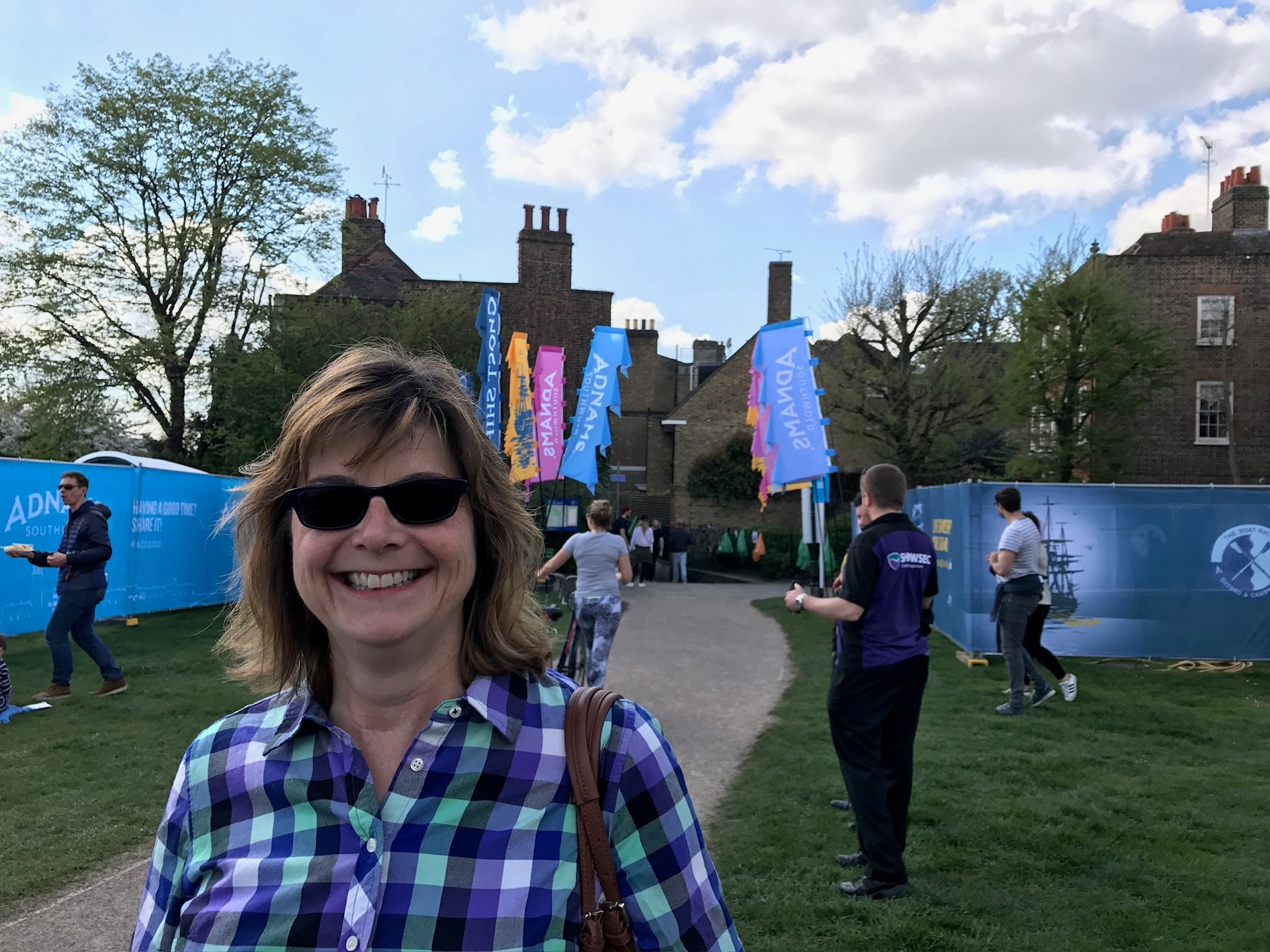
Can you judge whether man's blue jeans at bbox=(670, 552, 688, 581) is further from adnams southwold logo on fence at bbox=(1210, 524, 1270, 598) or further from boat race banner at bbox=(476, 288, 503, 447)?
adnams southwold logo on fence at bbox=(1210, 524, 1270, 598)

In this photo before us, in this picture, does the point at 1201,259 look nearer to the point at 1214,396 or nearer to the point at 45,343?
the point at 1214,396

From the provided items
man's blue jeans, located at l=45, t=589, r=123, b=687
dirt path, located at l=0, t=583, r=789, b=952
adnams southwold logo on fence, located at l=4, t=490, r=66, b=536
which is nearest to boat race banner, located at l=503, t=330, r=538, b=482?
dirt path, located at l=0, t=583, r=789, b=952

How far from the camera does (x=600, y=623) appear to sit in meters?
8.69

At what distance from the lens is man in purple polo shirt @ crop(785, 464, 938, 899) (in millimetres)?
4742

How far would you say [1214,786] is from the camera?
671 cm

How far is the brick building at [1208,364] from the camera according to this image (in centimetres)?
3234

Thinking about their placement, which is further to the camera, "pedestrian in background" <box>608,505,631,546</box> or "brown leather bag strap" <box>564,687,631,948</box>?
"pedestrian in background" <box>608,505,631,546</box>

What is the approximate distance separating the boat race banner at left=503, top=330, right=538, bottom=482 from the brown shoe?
809 cm

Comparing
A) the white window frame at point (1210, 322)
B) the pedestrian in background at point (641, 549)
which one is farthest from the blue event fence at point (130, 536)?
the white window frame at point (1210, 322)

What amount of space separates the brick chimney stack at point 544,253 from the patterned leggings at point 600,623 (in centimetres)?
2937

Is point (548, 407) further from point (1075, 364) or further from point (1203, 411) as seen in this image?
point (1203, 411)

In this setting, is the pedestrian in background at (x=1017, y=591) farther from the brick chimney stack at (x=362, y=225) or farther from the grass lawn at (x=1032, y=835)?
the brick chimney stack at (x=362, y=225)

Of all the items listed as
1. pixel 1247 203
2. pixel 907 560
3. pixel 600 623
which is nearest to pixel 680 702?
pixel 600 623

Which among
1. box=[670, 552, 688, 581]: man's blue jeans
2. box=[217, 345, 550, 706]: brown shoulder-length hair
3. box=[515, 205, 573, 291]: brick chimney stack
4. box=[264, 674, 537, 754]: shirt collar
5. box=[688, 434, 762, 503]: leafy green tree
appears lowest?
box=[670, 552, 688, 581]: man's blue jeans
